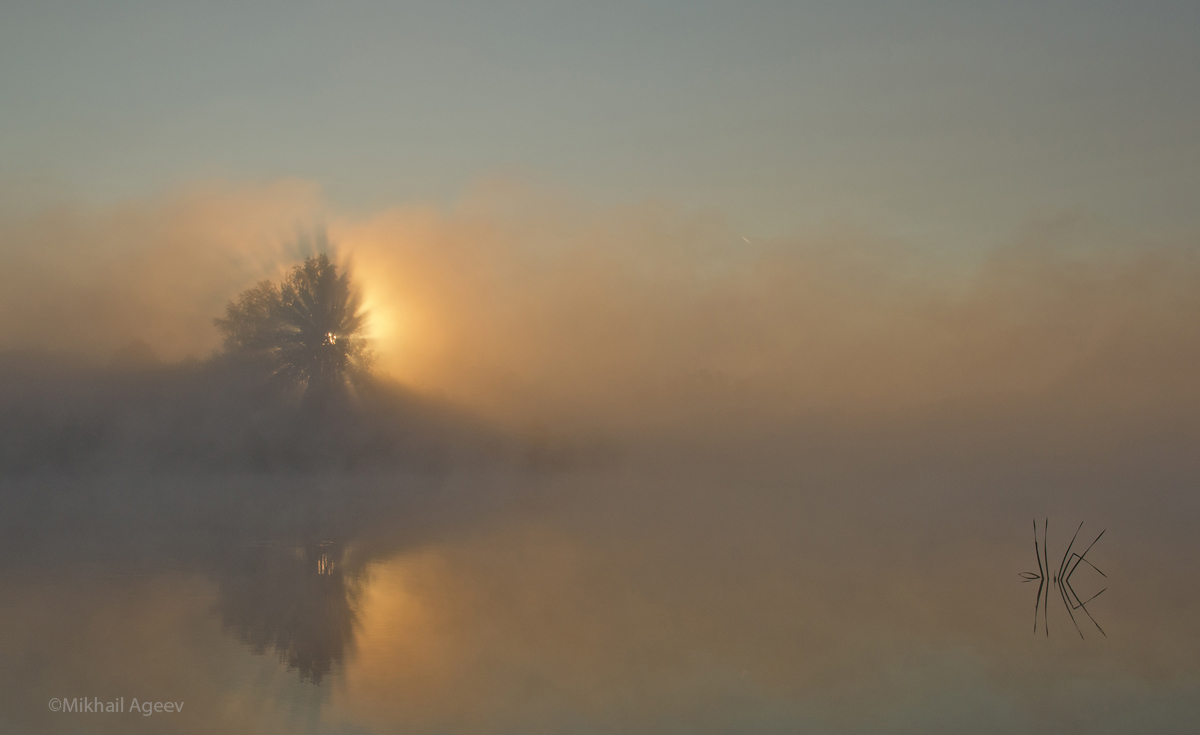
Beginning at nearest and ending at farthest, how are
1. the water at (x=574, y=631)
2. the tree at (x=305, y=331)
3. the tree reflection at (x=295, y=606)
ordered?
the water at (x=574, y=631) → the tree reflection at (x=295, y=606) → the tree at (x=305, y=331)

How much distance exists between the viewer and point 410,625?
8852mm

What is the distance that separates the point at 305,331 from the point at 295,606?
27876 millimetres

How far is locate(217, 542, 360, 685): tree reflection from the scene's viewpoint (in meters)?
7.56

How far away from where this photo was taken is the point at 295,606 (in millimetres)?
9594

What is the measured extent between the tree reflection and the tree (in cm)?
2227

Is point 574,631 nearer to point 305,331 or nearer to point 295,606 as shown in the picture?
point 295,606

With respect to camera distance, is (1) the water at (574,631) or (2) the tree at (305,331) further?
(2) the tree at (305,331)

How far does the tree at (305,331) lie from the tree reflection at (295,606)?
73.1 ft

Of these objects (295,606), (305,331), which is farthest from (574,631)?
(305,331)

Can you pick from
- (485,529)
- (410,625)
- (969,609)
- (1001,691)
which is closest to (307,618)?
(410,625)

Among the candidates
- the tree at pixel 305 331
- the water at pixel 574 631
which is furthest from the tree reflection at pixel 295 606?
the tree at pixel 305 331

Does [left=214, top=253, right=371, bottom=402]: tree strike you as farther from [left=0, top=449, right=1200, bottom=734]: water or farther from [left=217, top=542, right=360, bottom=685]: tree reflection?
[left=217, top=542, right=360, bottom=685]: tree reflection

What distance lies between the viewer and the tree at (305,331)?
35.1 meters

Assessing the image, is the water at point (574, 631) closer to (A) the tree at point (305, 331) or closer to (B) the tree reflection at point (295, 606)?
(B) the tree reflection at point (295, 606)
